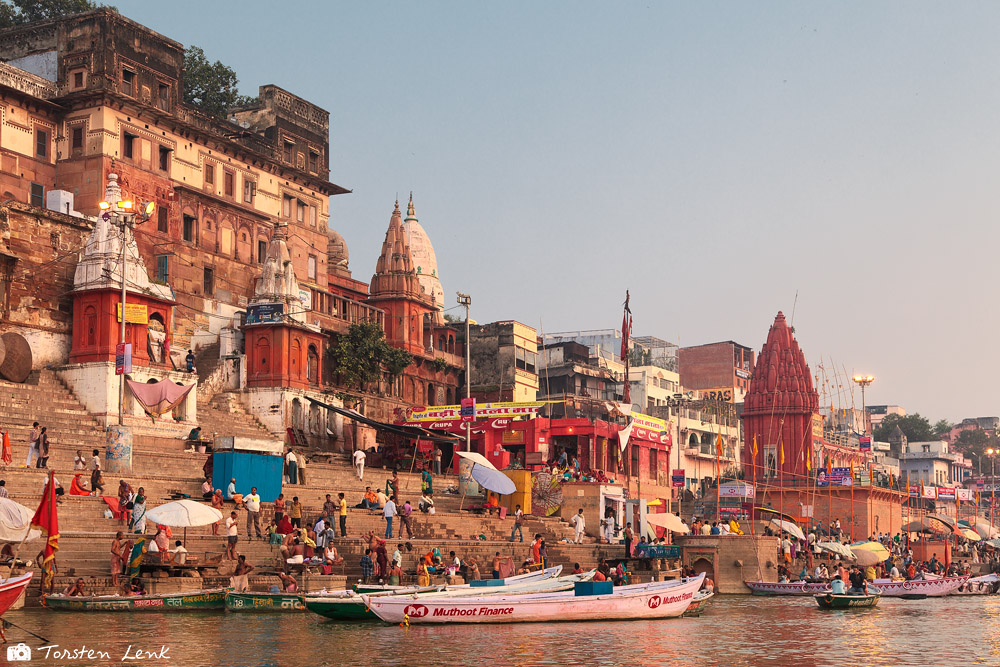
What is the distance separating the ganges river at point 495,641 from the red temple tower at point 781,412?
4475 cm

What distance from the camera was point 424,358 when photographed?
185 feet

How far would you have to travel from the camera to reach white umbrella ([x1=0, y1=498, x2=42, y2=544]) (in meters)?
20.8

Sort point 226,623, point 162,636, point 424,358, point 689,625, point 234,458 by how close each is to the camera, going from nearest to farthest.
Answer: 1. point 162,636
2. point 226,623
3. point 689,625
4. point 234,458
5. point 424,358

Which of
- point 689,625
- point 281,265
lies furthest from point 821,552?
point 689,625

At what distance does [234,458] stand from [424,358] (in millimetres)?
25996

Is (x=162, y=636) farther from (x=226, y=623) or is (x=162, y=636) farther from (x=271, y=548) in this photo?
(x=271, y=548)

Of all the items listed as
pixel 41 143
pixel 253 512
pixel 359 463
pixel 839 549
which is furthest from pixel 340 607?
pixel 41 143

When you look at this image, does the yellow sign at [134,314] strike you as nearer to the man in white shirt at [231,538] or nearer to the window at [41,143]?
the window at [41,143]

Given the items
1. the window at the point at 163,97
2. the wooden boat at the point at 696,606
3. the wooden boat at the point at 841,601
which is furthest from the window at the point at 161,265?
the wooden boat at the point at 841,601

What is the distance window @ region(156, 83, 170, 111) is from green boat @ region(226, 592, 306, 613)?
2608cm

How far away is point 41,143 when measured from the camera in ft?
143

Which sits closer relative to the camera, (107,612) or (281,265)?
(107,612)

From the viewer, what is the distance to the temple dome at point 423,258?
7075 cm

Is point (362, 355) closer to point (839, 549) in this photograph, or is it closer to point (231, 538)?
point (839, 549)
